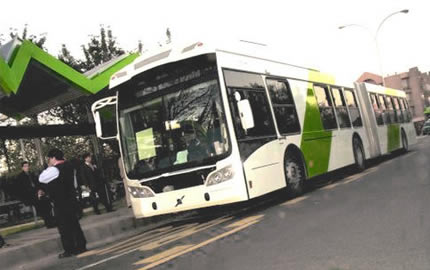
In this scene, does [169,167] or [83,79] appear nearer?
[169,167]

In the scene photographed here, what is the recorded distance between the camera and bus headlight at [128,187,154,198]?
925cm

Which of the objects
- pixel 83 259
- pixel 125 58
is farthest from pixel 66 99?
pixel 83 259

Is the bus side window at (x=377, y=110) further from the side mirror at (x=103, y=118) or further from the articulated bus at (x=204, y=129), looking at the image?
the side mirror at (x=103, y=118)

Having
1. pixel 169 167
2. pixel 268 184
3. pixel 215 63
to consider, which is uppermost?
pixel 215 63

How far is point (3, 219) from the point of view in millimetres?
16906

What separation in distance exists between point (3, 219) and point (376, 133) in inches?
493

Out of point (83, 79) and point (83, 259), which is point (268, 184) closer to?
point (83, 259)

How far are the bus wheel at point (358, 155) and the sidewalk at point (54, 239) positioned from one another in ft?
17.7

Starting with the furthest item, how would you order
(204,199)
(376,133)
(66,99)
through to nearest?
(376,133) < (66,99) < (204,199)

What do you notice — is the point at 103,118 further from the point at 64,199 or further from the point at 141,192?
the point at 64,199

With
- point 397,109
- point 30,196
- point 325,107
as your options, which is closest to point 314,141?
point 325,107

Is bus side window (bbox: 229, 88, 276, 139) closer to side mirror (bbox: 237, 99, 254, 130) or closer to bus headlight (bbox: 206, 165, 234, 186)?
side mirror (bbox: 237, 99, 254, 130)

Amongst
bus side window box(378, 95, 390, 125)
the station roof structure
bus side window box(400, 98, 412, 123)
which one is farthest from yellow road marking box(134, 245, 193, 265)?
bus side window box(400, 98, 412, 123)

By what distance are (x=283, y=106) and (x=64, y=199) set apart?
488cm
